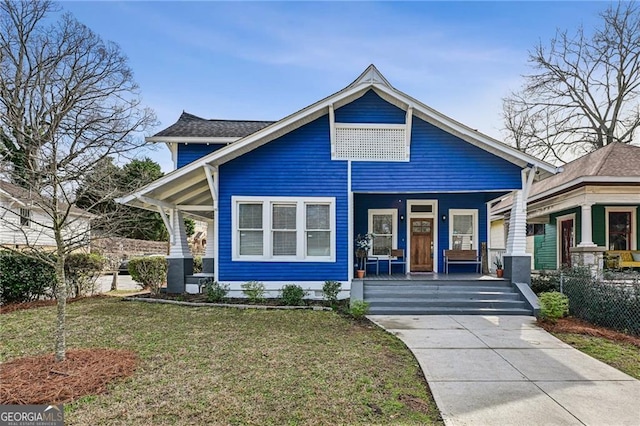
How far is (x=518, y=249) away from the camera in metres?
9.84

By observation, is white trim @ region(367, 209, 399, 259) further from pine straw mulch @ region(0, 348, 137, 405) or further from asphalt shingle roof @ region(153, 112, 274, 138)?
pine straw mulch @ region(0, 348, 137, 405)

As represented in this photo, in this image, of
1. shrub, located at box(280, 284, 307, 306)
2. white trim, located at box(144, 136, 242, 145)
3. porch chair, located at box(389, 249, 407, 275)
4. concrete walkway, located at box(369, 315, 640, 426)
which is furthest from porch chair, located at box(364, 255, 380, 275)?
white trim, located at box(144, 136, 242, 145)

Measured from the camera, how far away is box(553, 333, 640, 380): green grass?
5.11 meters

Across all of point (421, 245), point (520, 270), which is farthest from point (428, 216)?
point (520, 270)

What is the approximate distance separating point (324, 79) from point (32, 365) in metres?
11.7

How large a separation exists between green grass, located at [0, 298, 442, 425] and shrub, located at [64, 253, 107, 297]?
9.21 feet

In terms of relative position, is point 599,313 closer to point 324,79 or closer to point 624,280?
point 624,280

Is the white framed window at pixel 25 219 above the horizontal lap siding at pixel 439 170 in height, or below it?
below

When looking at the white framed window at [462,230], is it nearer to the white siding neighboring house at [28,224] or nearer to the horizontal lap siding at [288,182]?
the horizontal lap siding at [288,182]

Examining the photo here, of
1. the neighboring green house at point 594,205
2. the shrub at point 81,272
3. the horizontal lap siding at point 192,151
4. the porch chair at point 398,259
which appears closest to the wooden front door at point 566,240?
the neighboring green house at point 594,205

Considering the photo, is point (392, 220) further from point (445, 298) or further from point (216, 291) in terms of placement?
point (216, 291)

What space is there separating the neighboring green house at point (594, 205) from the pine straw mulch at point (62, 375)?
12261mm

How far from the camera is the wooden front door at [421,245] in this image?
1250cm

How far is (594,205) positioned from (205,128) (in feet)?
44.9
